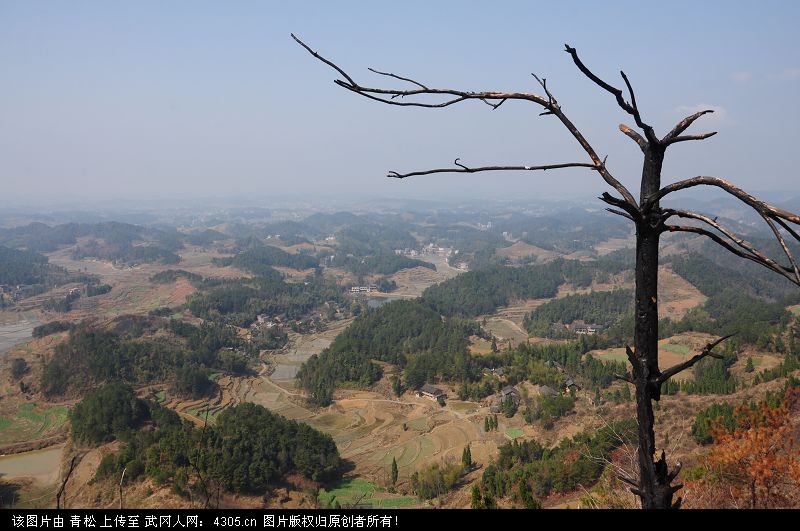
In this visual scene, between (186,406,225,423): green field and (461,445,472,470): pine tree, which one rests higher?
(461,445,472,470): pine tree

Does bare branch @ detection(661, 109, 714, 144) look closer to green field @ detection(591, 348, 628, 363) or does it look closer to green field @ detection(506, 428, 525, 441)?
green field @ detection(506, 428, 525, 441)

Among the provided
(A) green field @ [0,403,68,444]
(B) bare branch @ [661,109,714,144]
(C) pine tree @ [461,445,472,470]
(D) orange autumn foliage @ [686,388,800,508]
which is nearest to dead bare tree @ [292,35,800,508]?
(B) bare branch @ [661,109,714,144]

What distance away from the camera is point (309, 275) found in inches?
3061

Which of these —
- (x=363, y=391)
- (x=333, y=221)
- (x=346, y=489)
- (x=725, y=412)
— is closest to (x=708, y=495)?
(x=725, y=412)

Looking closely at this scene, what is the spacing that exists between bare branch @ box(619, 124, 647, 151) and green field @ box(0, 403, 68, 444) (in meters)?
31.3

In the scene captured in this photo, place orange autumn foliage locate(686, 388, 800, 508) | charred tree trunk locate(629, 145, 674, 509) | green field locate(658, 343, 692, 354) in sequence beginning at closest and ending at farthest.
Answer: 1. charred tree trunk locate(629, 145, 674, 509)
2. orange autumn foliage locate(686, 388, 800, 508)
3. green field locate(658, 343, 692, 354)

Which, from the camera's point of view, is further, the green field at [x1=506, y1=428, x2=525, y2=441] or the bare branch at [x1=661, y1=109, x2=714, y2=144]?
the green field at [x1=506, y1=428, x2=525, y2=441]

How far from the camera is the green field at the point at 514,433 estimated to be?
23.9 meters

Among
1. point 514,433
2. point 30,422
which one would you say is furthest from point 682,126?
point 30,422

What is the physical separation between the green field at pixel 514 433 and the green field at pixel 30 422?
23658mm

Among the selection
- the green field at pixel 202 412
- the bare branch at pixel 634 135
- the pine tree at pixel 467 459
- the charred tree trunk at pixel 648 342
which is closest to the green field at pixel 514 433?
the pine tree at pixel 467 459

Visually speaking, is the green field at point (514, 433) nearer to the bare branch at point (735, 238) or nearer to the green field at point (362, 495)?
the green field at point (362, 495)

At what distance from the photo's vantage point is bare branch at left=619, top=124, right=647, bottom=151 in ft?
5.38
